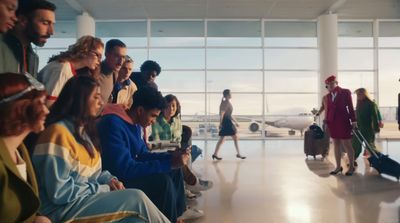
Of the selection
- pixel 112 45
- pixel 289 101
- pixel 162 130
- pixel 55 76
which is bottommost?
pixel 162 130

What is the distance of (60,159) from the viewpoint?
1.40 m

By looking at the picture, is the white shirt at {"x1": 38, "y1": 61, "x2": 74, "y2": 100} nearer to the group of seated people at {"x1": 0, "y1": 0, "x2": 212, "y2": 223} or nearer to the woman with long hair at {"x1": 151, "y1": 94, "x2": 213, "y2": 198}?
the group of seated people at {"x1": 0, "y1": 0, "x2": 212, "y2": 223}

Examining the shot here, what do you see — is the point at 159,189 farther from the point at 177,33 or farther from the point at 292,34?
the point at 292,34

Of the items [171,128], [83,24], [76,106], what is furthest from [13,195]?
[83,24]

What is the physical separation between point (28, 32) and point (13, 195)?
44.5 inches

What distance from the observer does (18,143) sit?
1.27 metres

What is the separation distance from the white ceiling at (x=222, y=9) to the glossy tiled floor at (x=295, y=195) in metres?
5.31

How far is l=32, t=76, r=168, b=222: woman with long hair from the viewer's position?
1399 millimetres

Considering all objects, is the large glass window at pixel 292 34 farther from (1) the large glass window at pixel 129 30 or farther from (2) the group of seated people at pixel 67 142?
(2) the group of seated people at pixel 67 142

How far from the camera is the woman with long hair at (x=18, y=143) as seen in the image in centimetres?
114

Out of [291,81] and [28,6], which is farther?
[291,81]

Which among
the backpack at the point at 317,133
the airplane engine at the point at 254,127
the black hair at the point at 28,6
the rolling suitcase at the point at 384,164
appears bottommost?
the rolling suitcase at the point at 384,164

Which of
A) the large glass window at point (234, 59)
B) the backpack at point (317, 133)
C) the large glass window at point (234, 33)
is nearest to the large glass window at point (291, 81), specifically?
the large glass window at point (234, 59)

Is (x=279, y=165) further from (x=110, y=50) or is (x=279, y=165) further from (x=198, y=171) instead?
(x=110, y=50)
